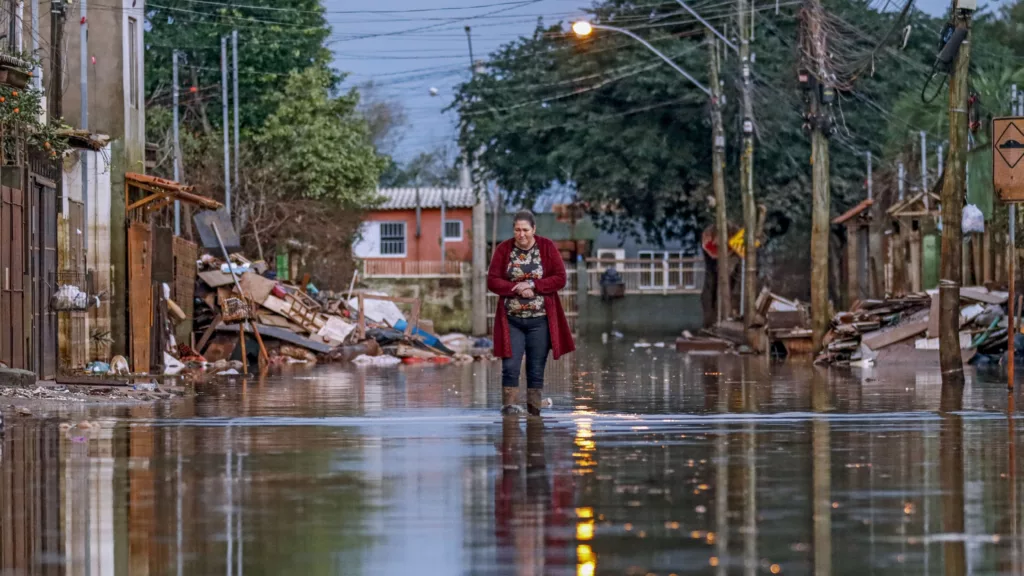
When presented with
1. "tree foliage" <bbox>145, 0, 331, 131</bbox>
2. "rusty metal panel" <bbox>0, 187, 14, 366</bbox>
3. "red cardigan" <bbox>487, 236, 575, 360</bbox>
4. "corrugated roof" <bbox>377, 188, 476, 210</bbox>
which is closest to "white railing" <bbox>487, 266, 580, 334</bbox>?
"corrugated roof" <bbox>377, 188, 476, 210</bbox>

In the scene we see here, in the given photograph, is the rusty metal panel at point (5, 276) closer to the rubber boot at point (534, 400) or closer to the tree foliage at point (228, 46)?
the rubber boot at point (534, 400)

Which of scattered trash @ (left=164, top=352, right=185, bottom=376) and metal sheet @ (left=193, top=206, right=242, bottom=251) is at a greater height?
metal sheet @ (left=193, top=206, right=242, bottom=251)

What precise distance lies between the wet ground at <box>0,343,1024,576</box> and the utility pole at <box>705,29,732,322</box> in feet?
106

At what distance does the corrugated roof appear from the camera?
265ft

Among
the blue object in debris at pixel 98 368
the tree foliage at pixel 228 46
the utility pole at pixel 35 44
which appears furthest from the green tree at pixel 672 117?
the utility pole at pixel 35 44

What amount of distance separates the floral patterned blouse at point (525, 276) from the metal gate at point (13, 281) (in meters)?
7.08

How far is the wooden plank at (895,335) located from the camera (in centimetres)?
3372

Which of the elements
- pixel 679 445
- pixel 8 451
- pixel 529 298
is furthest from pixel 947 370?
pixel 8 451

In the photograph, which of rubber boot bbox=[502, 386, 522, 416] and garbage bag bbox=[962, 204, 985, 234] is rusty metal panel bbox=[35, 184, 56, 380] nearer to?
rubber boot bbox=[502, 386, 522, 416]

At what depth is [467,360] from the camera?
134ft

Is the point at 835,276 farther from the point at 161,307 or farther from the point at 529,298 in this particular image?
the point at 529,298

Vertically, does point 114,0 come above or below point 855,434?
above

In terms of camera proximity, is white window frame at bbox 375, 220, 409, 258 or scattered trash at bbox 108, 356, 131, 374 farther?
white window frame at bbox 375, 220, 409, 258

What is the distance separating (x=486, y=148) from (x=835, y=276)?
1339 cm
